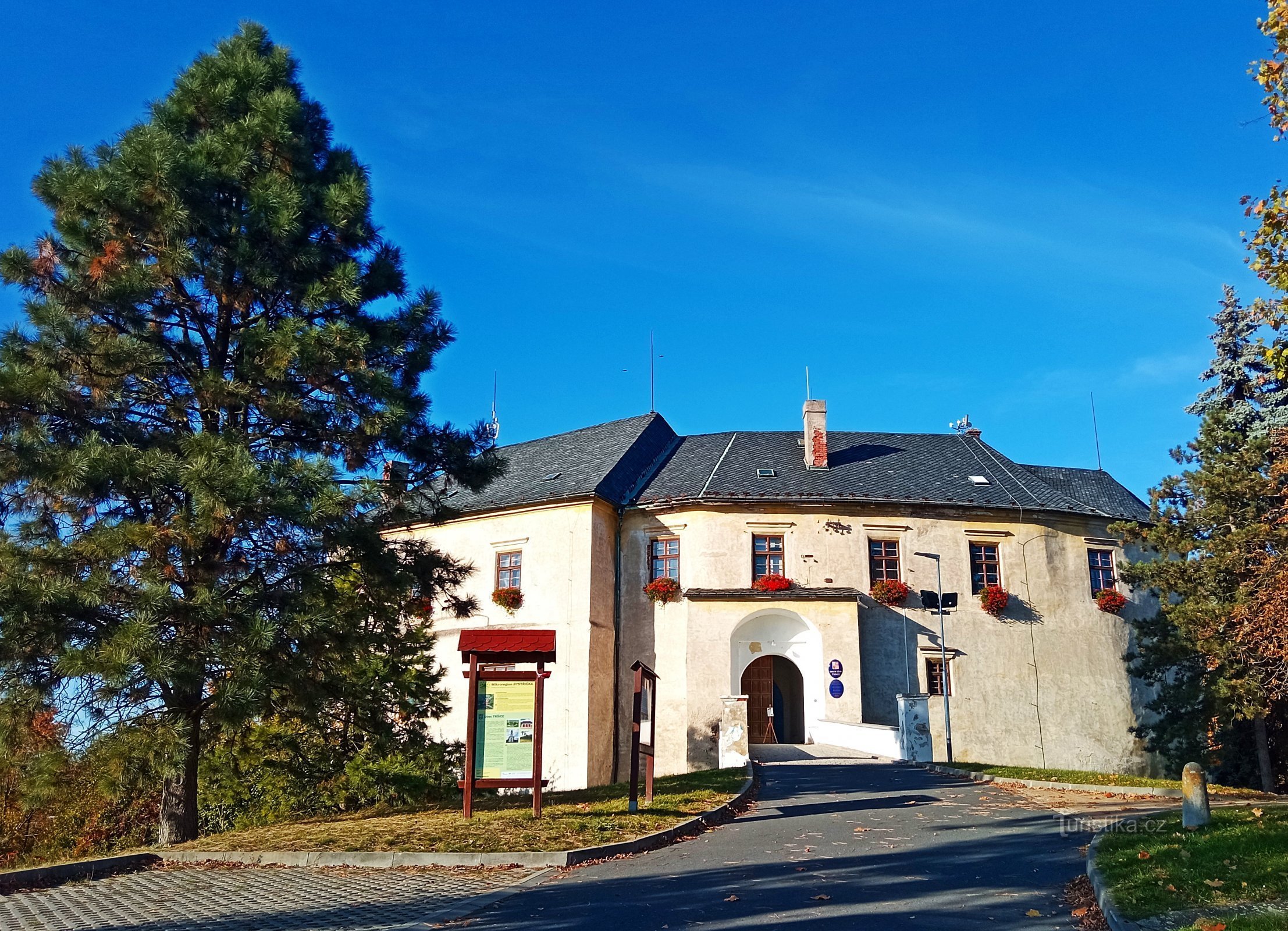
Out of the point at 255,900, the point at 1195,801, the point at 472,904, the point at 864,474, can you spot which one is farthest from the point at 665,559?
the point at 472,904

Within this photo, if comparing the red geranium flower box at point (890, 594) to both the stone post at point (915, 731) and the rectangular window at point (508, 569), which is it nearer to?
the stone post at point (915, 731)

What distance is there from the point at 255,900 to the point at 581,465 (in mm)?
22072

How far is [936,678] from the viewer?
2719cm

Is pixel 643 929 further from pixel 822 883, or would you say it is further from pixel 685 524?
pixel 685 524

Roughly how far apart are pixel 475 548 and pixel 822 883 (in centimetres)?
2216

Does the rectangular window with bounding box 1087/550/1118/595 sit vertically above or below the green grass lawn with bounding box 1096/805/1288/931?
above

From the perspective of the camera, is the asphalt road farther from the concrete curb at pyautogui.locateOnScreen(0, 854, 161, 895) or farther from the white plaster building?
the white plaster building

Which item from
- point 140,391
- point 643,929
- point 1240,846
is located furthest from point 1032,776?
point 140,391

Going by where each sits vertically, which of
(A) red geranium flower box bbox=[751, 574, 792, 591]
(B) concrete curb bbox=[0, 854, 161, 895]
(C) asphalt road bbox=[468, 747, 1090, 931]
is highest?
(A) red geranium flower box bbox=[751, 574, 792, 591]

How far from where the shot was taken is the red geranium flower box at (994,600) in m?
27.5

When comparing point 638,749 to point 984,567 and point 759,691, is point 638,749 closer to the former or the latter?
point 759,691

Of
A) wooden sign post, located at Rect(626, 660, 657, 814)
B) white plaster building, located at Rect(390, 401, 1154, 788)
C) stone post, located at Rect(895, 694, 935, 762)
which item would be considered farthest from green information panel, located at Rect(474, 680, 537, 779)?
white plaster building, located at Rect(390, 401, 1154, 788)

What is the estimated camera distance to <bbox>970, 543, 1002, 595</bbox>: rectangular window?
28344 mm

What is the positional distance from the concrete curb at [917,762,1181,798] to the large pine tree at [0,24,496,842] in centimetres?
901
